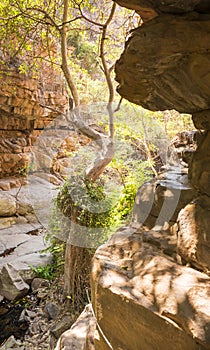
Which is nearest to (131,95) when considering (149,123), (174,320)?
(174,320)

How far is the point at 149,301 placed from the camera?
162 cm

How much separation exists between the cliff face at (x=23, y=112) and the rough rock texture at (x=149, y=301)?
8.30 meters

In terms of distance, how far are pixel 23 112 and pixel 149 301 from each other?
33.3ft

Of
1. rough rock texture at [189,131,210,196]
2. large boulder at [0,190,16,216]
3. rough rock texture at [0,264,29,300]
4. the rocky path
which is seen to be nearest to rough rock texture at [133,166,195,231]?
rough rock texture at [189,131,210,196]

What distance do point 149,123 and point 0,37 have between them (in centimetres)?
487

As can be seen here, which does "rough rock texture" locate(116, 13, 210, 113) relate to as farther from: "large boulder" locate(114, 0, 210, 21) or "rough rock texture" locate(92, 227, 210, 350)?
"rough rock texture" locate(92, 227, 210, 350)

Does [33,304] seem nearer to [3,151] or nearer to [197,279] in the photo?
[197,279]

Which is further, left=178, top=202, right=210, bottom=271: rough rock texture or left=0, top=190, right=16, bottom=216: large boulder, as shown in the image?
left=0, top=190, right=16, bottom=216: large boulder

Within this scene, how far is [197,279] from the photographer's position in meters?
1.67

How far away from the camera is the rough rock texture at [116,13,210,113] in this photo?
1720mm

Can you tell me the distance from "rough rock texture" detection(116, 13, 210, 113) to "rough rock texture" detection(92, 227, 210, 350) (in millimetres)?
1324

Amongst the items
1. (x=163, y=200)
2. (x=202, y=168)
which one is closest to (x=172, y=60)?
(x=202, y=168)

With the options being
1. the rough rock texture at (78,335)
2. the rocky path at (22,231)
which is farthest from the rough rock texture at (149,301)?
the rocky path at (22,231)

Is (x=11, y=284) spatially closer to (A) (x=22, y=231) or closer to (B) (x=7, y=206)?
(A) (x=22, y=231)
